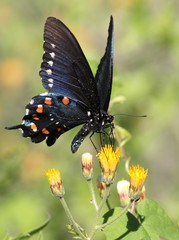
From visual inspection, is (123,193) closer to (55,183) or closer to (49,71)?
(55,183)

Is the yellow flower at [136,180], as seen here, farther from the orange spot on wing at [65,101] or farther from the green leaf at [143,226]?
the orange spot on wing at [65,101]

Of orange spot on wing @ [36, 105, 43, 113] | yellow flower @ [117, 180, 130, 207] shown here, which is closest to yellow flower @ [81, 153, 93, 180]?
yellow flower @ [117, 180, 130, 207]

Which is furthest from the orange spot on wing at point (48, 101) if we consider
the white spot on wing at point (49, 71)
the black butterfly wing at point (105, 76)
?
the black butterfly wing at point (105, 76)

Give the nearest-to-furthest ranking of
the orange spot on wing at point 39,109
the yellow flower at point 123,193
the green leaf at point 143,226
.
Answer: the green leaf at point 143,226 < the yellow flower at point 123,193 < the orange spot on wing at point 39,109

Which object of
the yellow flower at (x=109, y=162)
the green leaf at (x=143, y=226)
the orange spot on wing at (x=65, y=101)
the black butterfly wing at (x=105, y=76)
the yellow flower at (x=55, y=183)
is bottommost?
the green leaf at (x=143, y=226)

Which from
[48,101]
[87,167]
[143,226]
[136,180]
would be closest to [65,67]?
[48,101]
